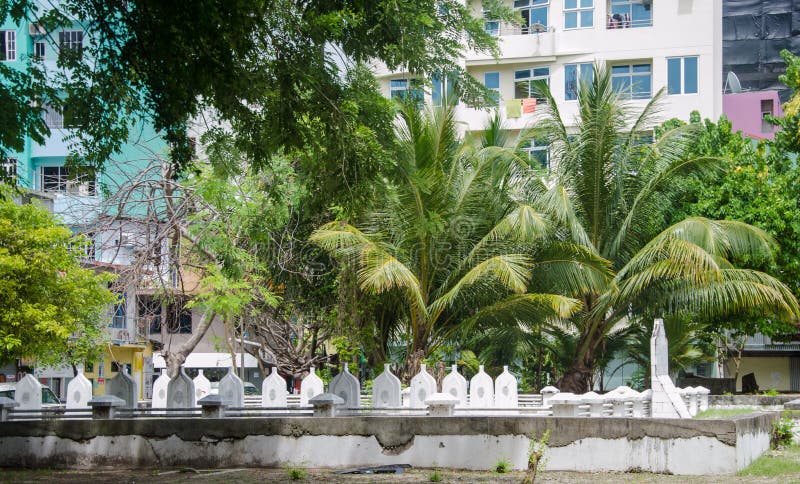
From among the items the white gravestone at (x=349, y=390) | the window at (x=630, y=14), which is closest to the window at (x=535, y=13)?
the window at (x=630, y=14)

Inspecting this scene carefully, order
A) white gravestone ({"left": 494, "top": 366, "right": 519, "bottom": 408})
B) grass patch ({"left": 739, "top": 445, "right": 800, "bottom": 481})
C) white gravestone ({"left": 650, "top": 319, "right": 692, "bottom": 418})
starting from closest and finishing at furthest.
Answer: grass patch ({"left": 739, "top": 445, "right": 800, "bottom": 481}) → white gravestone ({"left": 650, "top": 319, "right": 692, "bottom": 418}) → white gravestone ({"left": 494, "top": 366, "right": 519, "bottom": 408})

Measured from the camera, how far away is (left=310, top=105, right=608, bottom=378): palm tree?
69.9ft

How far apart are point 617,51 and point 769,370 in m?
16.1

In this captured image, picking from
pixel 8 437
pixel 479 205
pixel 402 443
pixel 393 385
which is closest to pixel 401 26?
pixel 402 443

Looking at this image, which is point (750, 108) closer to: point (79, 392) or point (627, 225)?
point (627, 225)

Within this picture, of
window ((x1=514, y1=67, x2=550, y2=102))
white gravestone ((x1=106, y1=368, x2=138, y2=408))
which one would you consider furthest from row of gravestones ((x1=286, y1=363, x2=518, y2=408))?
window ((x1=514, y1=67, x2=550, y2=102))

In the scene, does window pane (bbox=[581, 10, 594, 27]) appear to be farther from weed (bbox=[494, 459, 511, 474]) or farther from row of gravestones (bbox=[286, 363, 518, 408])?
weed (bbox=[494, 459, 511, 474])

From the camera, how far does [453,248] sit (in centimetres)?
2283

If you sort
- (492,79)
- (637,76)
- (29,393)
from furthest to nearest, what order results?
(492,79), (637,76), (29,393)

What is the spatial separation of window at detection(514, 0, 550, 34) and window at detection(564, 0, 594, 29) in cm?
76

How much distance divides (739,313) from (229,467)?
19.2 meters

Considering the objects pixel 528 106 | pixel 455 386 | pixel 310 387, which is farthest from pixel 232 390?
pixel 528 106

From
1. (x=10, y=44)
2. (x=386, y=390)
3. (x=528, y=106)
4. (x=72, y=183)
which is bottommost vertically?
(x=386, y=390)

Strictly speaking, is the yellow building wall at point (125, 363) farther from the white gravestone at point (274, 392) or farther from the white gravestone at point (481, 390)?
the white gravestone at point (481, 390)
